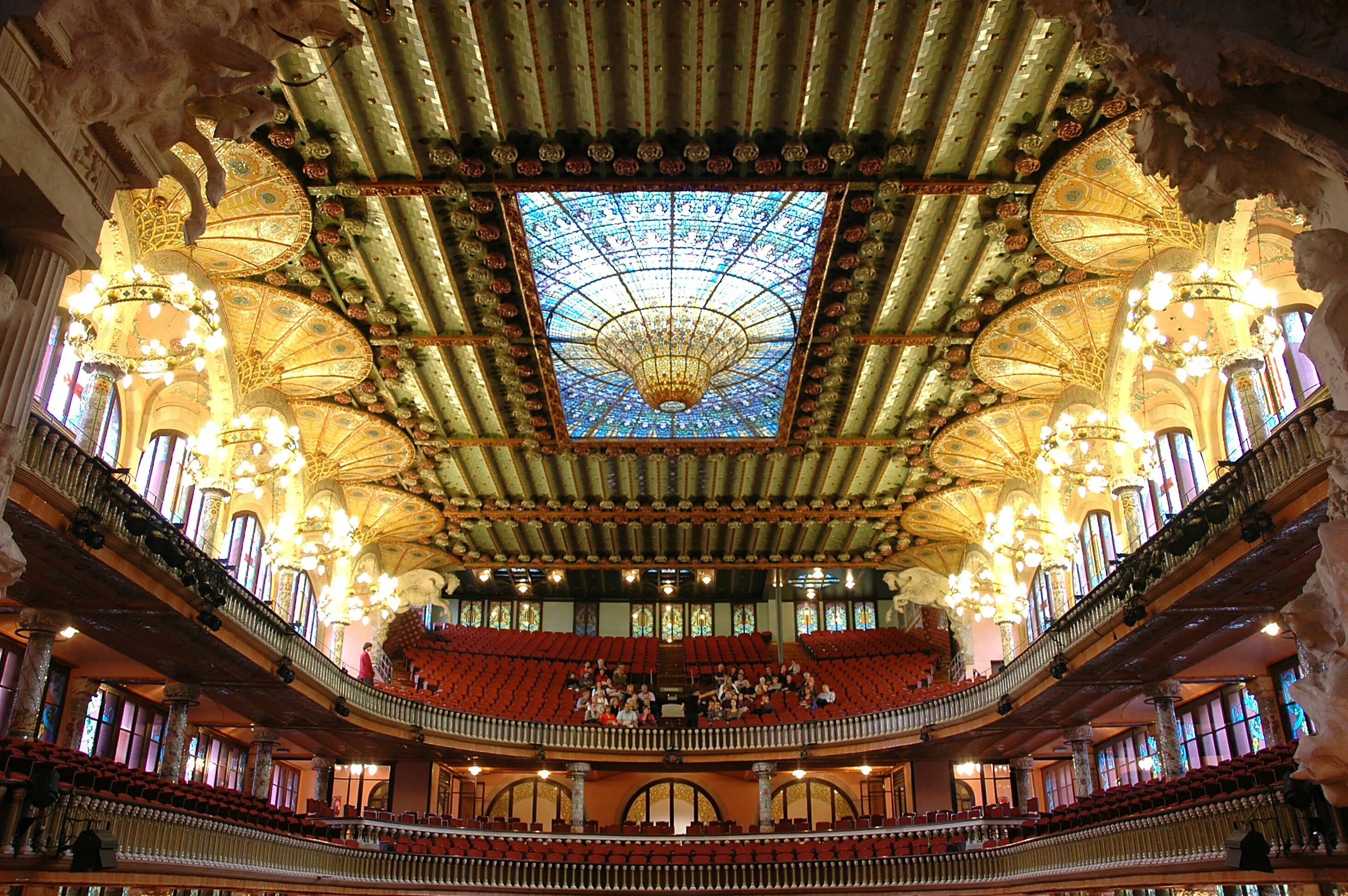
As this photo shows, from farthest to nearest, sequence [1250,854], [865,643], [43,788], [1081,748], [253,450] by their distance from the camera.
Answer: [865,643] < [1081,748] < [253,450] < [1250,854] < [43,788]

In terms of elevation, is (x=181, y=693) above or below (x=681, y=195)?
below

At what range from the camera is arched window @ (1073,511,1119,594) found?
21109 mm

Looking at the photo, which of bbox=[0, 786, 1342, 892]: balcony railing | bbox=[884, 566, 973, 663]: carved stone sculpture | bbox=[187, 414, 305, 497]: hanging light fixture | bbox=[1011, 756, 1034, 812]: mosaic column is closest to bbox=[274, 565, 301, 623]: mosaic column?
bbox=[0, 786, 1342, 892]: balcony railing

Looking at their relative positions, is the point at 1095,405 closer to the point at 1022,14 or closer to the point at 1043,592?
the point at 1043,592

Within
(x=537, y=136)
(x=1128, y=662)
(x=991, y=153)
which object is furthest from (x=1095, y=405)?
(x=537, y=136)

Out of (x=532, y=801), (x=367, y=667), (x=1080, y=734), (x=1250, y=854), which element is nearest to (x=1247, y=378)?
(x=1250, y=854)

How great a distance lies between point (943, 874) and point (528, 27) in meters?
17.7

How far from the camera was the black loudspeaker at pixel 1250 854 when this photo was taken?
11.4 meters

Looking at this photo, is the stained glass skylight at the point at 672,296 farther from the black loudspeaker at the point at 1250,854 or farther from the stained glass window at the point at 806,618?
the stained glass window at the point at 806,618

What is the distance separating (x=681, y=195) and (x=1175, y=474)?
34.8 feet

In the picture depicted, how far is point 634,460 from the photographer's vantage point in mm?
23891

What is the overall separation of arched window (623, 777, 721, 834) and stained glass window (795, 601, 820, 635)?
8.83 m

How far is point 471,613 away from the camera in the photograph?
37.0m

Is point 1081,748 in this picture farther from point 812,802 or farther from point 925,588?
point 812,802
